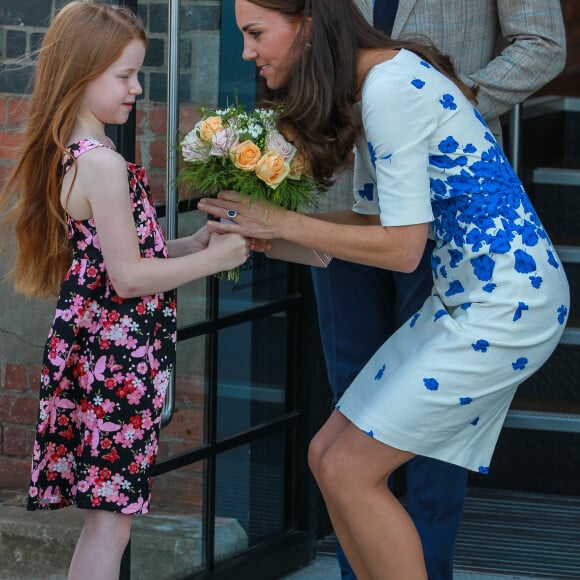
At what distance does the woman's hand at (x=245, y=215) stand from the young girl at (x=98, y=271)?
0.03m

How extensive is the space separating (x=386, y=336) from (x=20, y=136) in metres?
1.02

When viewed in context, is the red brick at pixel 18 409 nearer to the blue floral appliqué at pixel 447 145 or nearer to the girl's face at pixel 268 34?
the girl's face at pixel 268 34

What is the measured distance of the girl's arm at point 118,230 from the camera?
2.46 meters

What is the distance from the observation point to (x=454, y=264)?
2.55 metres

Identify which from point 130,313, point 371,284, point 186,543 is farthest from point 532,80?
point 186,543

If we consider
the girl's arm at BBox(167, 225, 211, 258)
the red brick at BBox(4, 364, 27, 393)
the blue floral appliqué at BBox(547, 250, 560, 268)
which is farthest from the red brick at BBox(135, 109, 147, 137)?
the blue floral appliqué at BBox(547, 250, 560, 268)

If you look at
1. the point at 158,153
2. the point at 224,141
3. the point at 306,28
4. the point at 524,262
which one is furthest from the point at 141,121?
the point at 524,262

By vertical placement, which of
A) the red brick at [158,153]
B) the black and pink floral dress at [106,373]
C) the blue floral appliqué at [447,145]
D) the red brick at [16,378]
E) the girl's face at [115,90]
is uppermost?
the girl's face at [115,90]

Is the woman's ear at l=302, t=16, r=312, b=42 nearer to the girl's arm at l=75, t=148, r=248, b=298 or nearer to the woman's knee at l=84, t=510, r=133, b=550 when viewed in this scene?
the girl's arm at l=75, t=148, r=248, b=298

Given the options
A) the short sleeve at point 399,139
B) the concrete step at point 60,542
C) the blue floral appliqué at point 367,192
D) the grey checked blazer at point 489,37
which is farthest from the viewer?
the concrete step at point 60,542

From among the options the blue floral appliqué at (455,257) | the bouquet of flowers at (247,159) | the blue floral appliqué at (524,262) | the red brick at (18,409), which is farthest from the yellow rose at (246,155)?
the red brick at (18,409)

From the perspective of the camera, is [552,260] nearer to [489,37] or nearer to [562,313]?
[562,313]

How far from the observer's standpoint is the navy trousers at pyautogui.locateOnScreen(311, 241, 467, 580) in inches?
119

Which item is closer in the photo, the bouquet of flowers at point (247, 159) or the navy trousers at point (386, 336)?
the bouquet of flowers at point (247, 159)
